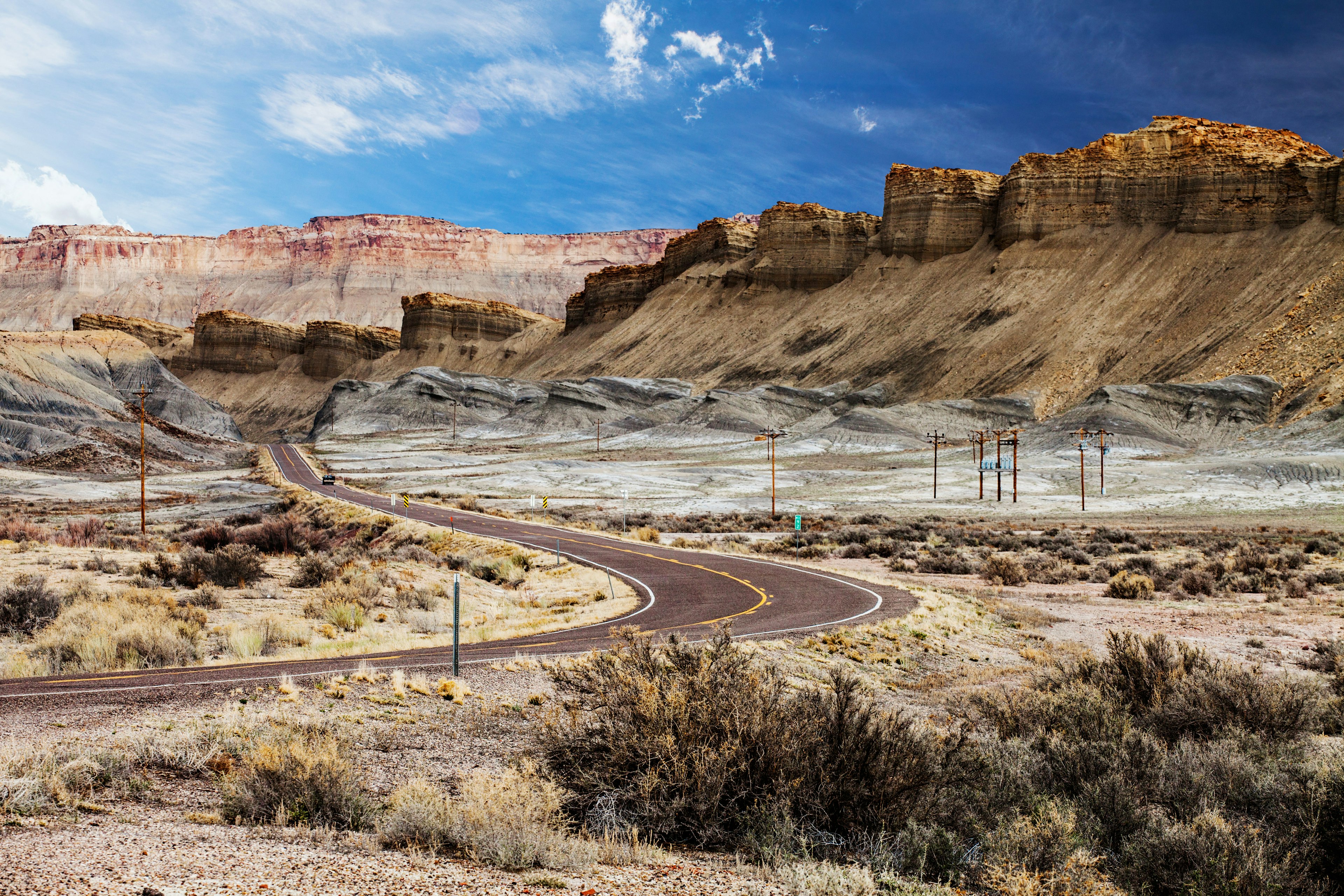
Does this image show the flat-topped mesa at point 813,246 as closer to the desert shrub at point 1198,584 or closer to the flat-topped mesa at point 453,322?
the flat-topped mesa at point 453,322

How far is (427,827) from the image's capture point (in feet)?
17.6

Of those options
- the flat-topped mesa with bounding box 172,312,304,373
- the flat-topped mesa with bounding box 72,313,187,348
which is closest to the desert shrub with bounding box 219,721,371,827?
the flat-topped mesa with bounding box 172,312,304,373

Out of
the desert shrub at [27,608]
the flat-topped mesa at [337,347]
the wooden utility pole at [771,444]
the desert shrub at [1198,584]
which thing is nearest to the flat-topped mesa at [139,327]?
the flat-topped mesa at [337,347]

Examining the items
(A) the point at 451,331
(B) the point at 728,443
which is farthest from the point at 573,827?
(A) the point at 451,331

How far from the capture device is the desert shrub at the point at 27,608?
14312mm

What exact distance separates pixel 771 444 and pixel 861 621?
5154 centimetres

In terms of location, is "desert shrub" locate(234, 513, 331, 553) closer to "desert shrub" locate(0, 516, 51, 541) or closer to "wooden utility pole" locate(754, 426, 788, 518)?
"desert shrub" locate(0, 516, 51, 541)

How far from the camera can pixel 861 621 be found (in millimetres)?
16344

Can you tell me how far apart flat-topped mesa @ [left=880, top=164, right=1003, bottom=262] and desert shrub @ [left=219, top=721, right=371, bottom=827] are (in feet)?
374

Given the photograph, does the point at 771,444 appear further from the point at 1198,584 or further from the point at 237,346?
the point at 237,346

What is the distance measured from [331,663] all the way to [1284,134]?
122712mm

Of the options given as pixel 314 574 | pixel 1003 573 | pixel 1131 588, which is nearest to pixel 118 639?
pixel 314 574

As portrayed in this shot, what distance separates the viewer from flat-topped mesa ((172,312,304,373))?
17600 cm

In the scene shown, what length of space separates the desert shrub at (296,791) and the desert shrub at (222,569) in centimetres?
1498
